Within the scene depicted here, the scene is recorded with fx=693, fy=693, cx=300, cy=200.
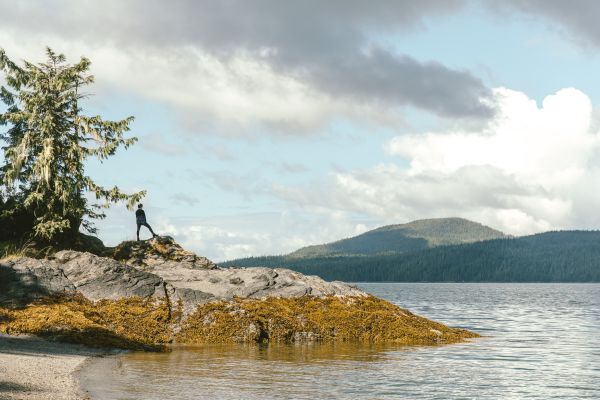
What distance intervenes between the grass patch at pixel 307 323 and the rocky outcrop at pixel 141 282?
0.85m

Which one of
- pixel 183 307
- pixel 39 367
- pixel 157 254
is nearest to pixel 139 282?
pixel 183 307

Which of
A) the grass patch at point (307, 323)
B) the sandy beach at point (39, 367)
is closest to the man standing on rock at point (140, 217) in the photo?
the grass patch at point (307, 323)

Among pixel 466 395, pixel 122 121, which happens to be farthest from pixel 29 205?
pixel 466 395

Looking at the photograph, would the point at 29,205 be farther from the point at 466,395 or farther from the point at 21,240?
the point at 466,395

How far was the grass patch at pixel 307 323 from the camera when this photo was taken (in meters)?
33.8

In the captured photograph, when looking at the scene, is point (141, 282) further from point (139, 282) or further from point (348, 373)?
point (348, 373)

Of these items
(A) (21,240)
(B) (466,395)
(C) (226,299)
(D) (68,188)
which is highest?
(D) (68,188)

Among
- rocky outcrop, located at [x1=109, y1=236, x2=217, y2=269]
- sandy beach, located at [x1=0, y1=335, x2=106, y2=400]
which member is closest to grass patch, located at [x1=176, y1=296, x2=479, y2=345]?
sandy beach, located at [x1=0, y1=335, x2=106, y2=400]

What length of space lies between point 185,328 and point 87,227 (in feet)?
46.4

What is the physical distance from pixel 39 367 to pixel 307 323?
15873mm

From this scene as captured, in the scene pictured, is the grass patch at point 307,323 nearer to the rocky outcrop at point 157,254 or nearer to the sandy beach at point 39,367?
the sandy beach at point 39,367

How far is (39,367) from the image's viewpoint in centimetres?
2169

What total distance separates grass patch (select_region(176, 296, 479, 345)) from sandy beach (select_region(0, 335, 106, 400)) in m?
6.60

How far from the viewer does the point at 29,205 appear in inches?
1634
